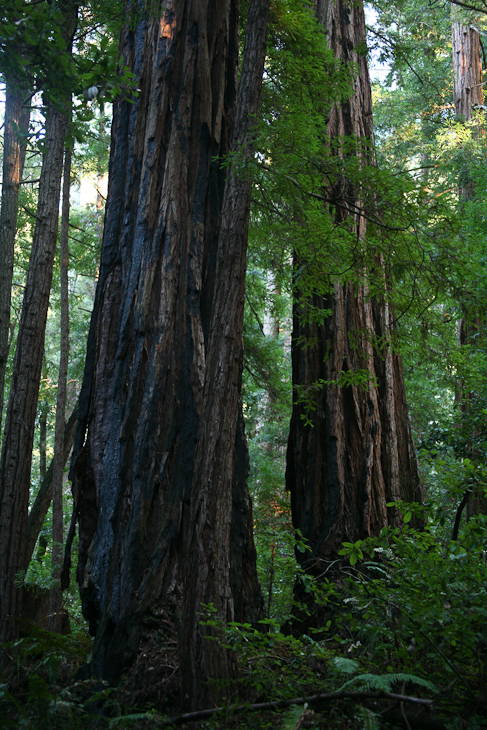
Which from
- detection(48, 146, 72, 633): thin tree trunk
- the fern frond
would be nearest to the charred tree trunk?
detection(48, 146, 72, 633): thin tree trunk

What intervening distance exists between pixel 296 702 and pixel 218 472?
124cm

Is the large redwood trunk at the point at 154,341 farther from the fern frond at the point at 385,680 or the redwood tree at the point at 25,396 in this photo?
the redwood tree at the point at 25,396

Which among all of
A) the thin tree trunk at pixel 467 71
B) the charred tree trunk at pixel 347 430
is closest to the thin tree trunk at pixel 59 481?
the charred tree trunk at pixel 347 430

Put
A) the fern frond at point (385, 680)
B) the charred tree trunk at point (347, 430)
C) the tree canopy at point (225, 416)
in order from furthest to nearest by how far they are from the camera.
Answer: the charred tree trunk at point (347, 430) < the tree canopy at point (225, 416) < the fern frond at point (385, 680)

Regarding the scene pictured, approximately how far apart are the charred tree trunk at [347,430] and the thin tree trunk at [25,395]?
3.70 meters

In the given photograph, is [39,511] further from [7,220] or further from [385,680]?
[385,680]

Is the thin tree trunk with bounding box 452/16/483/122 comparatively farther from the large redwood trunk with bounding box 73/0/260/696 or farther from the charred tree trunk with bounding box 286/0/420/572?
the large redwood trunk with bounding box 73/0/260/696

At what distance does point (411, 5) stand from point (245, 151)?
16.3 m

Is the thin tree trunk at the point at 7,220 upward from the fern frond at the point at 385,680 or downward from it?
upward

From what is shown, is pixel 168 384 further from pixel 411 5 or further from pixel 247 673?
pixel 411 5

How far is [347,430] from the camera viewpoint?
6.85 m

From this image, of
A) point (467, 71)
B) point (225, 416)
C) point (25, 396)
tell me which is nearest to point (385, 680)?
point (225, 416)

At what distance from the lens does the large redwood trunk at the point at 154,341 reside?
392 cm

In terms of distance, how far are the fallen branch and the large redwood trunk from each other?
2.26ft
